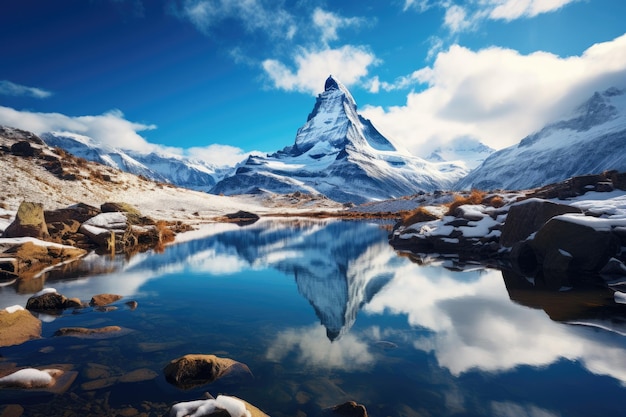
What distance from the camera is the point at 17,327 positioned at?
30.7 feet

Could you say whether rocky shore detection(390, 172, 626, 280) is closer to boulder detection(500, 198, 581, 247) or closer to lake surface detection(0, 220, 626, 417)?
boulder detection(500, 198, 581, 247)

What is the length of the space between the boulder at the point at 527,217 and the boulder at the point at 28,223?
28.5 meters

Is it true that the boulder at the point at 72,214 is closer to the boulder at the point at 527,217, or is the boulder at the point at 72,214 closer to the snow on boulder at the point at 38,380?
the snow on boulder at the point at 38,380

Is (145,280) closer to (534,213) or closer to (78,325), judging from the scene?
(78,325)

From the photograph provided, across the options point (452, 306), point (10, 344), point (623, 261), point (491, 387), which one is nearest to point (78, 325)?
point (10, 344)

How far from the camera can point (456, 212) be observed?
2822cm

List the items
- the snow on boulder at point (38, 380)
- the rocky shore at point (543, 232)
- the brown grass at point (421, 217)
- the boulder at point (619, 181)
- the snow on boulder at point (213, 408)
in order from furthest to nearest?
the brown grass at point (421, 217) → the boulder at point (619, 181) → the rocky shore at point (543, 232) → the snow on boulder at point (38, 380) → the snow on boulder at point (213, 408)

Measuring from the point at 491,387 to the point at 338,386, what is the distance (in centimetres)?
310

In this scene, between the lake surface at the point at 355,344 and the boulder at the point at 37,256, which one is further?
the boulder at the point at 37,256

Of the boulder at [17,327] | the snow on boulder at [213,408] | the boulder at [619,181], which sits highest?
the boulder at [619,181]

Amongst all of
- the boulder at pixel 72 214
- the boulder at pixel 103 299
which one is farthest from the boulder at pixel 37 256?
the boulder at pixel 72 214

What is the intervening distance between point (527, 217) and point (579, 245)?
4.79 m

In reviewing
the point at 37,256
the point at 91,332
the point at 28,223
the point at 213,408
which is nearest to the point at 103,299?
the point at 91,332

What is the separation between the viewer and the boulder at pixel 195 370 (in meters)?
7.01
